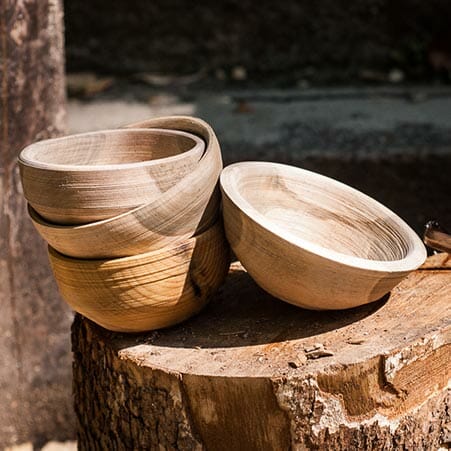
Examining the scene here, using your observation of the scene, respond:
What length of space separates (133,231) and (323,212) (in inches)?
17.8

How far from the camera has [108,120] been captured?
3982mm

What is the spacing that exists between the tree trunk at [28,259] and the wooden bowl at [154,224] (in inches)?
38.8

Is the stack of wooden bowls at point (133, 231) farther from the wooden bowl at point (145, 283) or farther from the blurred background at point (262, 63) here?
the blurred background at point (262, 63)

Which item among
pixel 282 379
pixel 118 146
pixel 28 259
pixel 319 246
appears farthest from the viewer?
pixel 28 259

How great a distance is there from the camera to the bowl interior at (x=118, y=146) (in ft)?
5.93

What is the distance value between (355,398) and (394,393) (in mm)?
82

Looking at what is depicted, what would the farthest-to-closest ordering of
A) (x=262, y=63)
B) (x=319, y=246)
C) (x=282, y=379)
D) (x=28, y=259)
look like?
(x=262, y=63)
(x=28, y=259)
(x=319, y=246)
(x=282, y=379)

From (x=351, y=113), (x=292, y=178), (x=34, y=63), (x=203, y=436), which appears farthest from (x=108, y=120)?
(x=203, y=436)

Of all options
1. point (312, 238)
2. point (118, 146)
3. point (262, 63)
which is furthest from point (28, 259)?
point (262, 63)

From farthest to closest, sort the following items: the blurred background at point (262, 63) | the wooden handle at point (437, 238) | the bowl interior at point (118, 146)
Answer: the blurred background at point (262, 63)
the wooden handle at point (437, 238)
the bowl interior at point (118, 146)

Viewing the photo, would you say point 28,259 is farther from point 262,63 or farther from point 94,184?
point 262,63

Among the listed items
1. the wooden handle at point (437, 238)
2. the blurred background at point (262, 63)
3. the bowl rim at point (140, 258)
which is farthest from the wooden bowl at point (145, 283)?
the blurred background at point (262, 63)

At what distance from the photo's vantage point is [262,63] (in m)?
4.66

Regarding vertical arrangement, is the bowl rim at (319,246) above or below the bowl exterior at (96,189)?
below
